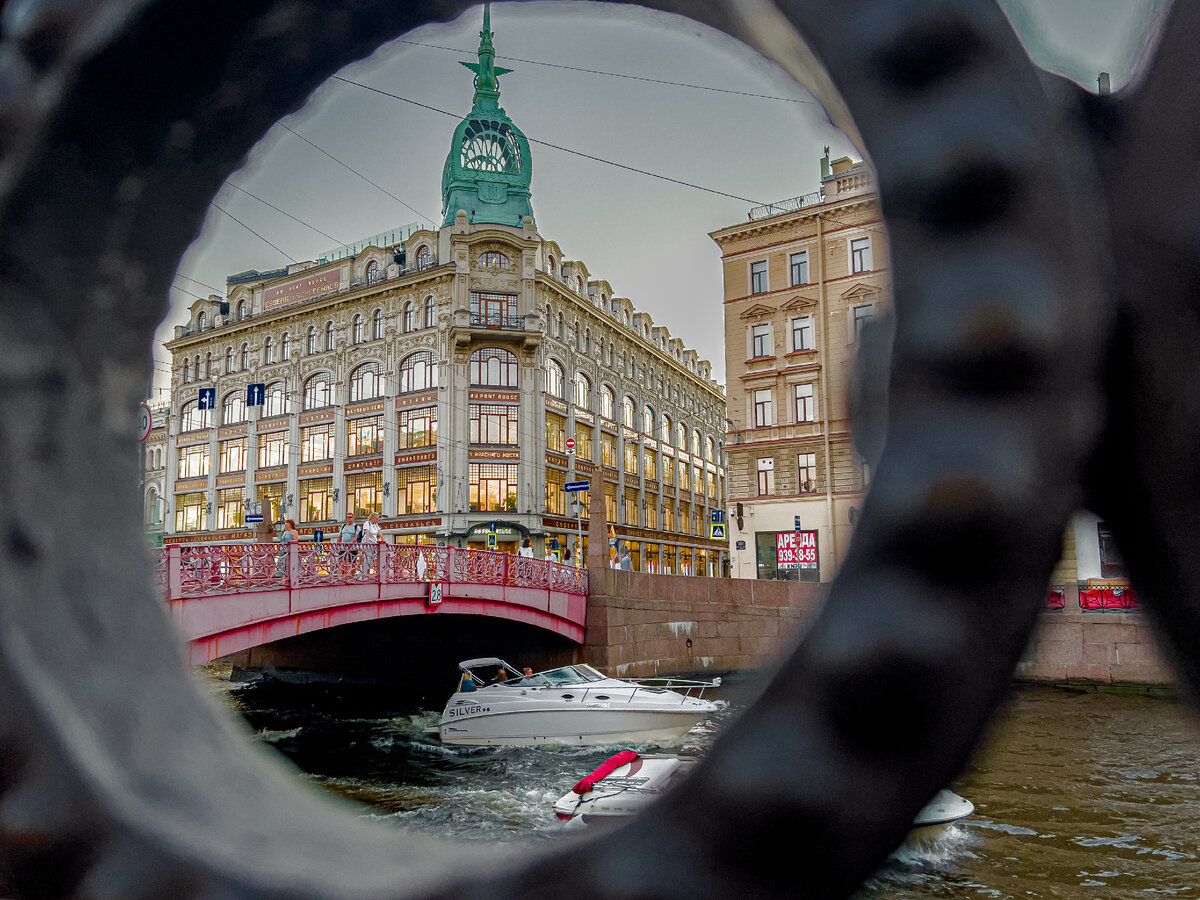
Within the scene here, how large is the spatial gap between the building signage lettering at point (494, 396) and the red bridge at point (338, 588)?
13836 millimetres

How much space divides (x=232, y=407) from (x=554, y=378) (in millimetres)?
15101

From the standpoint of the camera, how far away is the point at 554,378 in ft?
117

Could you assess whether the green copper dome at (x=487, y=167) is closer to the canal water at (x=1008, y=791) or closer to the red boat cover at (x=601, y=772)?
the canal water at (x=1008, y=791)

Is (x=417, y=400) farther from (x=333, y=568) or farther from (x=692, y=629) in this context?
(x=333, y=568)

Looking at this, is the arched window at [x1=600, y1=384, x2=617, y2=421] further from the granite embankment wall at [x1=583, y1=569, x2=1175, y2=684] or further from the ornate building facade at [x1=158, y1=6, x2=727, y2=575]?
the granite embankment wall at [x1=583, y1=569, x2=1175, y2=684]

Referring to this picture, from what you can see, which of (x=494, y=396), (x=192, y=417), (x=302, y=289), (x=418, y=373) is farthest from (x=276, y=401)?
(x=494, y=396)

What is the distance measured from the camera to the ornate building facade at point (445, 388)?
33.6 m

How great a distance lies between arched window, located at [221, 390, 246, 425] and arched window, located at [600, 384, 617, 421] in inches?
623

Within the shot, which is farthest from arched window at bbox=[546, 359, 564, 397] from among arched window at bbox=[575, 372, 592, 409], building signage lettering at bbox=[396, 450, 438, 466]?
building signage lettering at bbox=[396, 450, 438, 466]

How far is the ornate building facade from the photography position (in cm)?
3359

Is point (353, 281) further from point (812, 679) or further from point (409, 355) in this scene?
point (812, 679)

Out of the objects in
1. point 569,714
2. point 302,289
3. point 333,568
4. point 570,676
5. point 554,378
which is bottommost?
point 569,714

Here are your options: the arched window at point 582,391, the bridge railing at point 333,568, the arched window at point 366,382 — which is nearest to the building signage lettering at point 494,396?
the arched window at point 582,391

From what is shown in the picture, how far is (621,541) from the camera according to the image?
114ft
